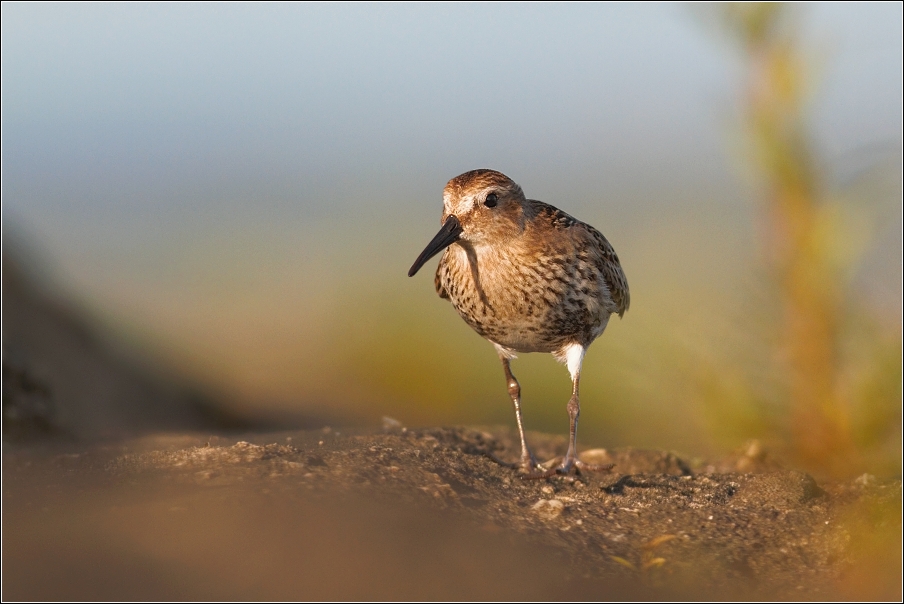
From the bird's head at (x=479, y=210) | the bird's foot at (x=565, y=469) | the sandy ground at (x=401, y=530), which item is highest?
the bird's head at (x=479, y=210)

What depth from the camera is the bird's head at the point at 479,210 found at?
5.95 m

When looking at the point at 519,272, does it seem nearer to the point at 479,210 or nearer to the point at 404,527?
the point at 479,210

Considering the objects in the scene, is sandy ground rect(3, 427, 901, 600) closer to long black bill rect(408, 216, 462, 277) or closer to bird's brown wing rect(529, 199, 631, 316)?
long black bill rect(408, 216, 462, 277)

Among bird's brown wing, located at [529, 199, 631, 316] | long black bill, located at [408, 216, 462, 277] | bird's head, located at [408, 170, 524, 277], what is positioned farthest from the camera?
bird's brown wing, located at [529, 199, 631, 316]

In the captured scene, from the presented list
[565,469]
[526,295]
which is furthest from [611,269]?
[565,469]

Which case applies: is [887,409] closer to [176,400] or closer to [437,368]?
[437,368]

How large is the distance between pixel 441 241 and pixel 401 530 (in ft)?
7.51

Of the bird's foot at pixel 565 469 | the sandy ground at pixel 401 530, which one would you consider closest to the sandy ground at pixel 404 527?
the sandy ground at pixel 401 530

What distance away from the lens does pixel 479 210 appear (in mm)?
5984

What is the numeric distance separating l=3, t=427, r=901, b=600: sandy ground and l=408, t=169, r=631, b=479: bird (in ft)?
3.19

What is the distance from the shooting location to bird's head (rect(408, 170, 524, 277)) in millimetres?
5949

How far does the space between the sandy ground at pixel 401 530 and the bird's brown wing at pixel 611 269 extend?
4.95 feet

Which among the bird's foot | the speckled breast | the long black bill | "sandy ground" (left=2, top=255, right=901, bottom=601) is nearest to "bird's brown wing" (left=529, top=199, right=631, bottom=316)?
the speckled breast

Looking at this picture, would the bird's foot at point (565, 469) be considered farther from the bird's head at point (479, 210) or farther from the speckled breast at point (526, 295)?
the bird's head at point (479, 210)
